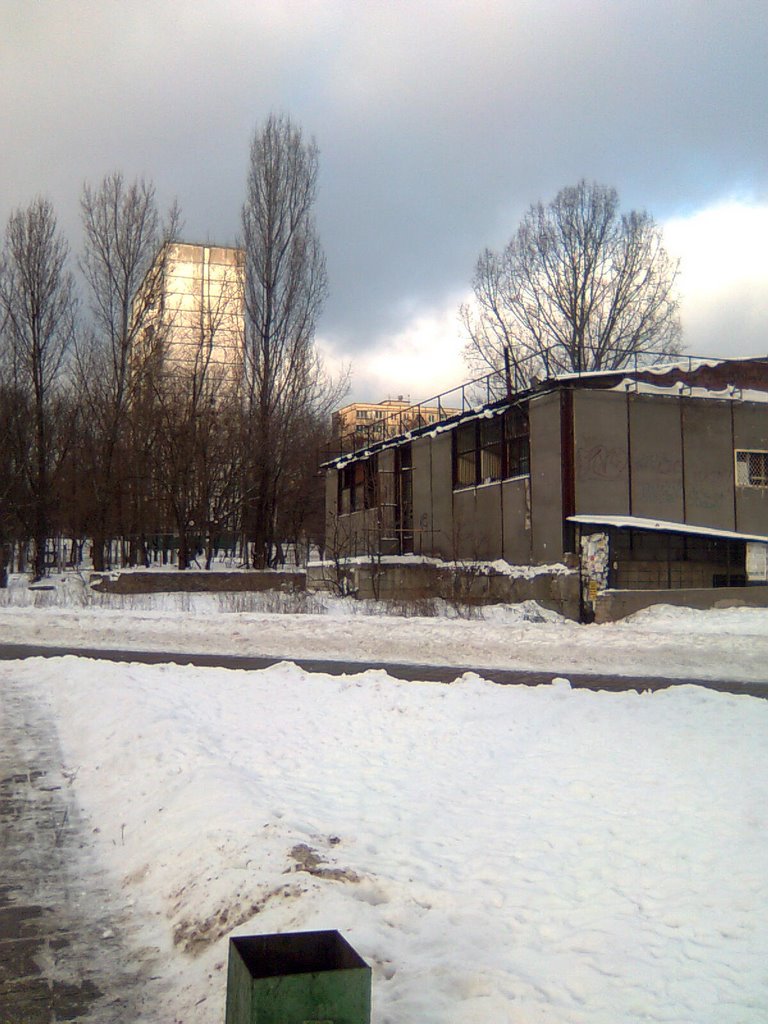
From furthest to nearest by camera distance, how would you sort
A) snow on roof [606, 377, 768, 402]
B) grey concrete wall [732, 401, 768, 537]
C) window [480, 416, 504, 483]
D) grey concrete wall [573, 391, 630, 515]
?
1. window [480, 416, 504, 483]
2. grey concrete wall [732, 401, 768, 537]
3. snow on roof [606, 377, 768, 402]
4. grey concrete wall [573, 391, 630, 515]

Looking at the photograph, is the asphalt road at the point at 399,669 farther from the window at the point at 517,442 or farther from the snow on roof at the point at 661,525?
the window at the point at 517,442

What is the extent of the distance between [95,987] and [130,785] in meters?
3.19

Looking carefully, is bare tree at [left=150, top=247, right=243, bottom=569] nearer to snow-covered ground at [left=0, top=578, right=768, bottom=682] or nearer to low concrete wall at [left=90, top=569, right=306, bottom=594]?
low concrete wall at [left=90, top=569, right=306, bottom=594]

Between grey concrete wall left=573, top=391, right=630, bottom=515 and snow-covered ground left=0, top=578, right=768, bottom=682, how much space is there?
3.31 m

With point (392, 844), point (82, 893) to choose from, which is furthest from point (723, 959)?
point (82, 893)

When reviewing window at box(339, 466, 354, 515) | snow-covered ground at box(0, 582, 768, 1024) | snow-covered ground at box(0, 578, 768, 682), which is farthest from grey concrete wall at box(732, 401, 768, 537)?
window at box(339, 466, 354, 515)

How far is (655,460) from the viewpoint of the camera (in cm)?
2497

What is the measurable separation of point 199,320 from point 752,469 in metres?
27.9

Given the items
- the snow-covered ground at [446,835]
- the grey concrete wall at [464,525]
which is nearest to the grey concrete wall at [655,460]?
the grey concrete wall at [464,525]

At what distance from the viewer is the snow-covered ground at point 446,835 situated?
3873 mm

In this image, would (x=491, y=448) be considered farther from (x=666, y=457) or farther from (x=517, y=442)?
(x=666, y=457)

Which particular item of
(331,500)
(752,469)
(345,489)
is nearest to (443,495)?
(752,469)

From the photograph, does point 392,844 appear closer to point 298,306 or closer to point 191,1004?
point 191,1004

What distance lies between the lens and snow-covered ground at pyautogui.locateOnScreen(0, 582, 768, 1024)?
3.87 meters
